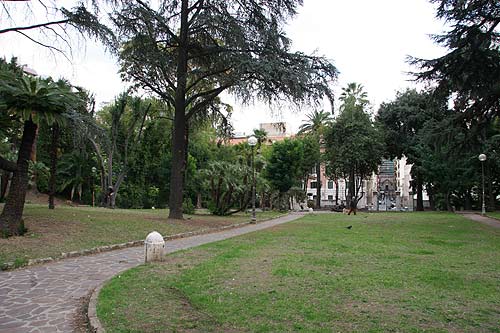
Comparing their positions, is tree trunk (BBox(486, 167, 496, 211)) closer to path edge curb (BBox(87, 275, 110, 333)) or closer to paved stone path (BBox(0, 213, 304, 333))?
paved stone path (BBox(0, 213, 304, 333))

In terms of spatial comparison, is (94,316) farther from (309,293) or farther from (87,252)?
(87,252)

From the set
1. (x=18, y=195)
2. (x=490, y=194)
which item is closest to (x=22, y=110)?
(x=18, y=195)

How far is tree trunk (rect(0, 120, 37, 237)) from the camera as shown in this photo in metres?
10.4

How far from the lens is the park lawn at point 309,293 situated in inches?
170

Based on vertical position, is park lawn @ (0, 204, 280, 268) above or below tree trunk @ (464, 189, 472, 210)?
below

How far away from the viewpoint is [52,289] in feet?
21.3

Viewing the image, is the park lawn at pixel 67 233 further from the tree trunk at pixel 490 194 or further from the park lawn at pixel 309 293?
the tree trunk at pixel 490 194

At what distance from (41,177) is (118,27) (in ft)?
68.7

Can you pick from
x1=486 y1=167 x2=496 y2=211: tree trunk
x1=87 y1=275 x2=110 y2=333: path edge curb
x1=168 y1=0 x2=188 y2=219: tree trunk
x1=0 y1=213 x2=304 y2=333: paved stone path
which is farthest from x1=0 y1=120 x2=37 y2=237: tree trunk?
x1=486 y1=167 x2=496 y2=211: tree trunk

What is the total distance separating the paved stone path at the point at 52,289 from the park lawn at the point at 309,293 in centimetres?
48

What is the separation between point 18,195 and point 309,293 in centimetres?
886

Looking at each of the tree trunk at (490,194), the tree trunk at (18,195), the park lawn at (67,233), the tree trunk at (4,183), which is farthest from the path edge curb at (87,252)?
the tree trunk at (490,194)

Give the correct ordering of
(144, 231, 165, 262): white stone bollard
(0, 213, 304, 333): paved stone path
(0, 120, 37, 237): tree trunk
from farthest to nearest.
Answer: (0, 120, 37, 237): tree trunk, (144, 231, 165, 262): white stone bollard, (0, 213, 304, 333): paved stone path

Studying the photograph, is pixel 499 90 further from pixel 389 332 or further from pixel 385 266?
pixel 389 332
